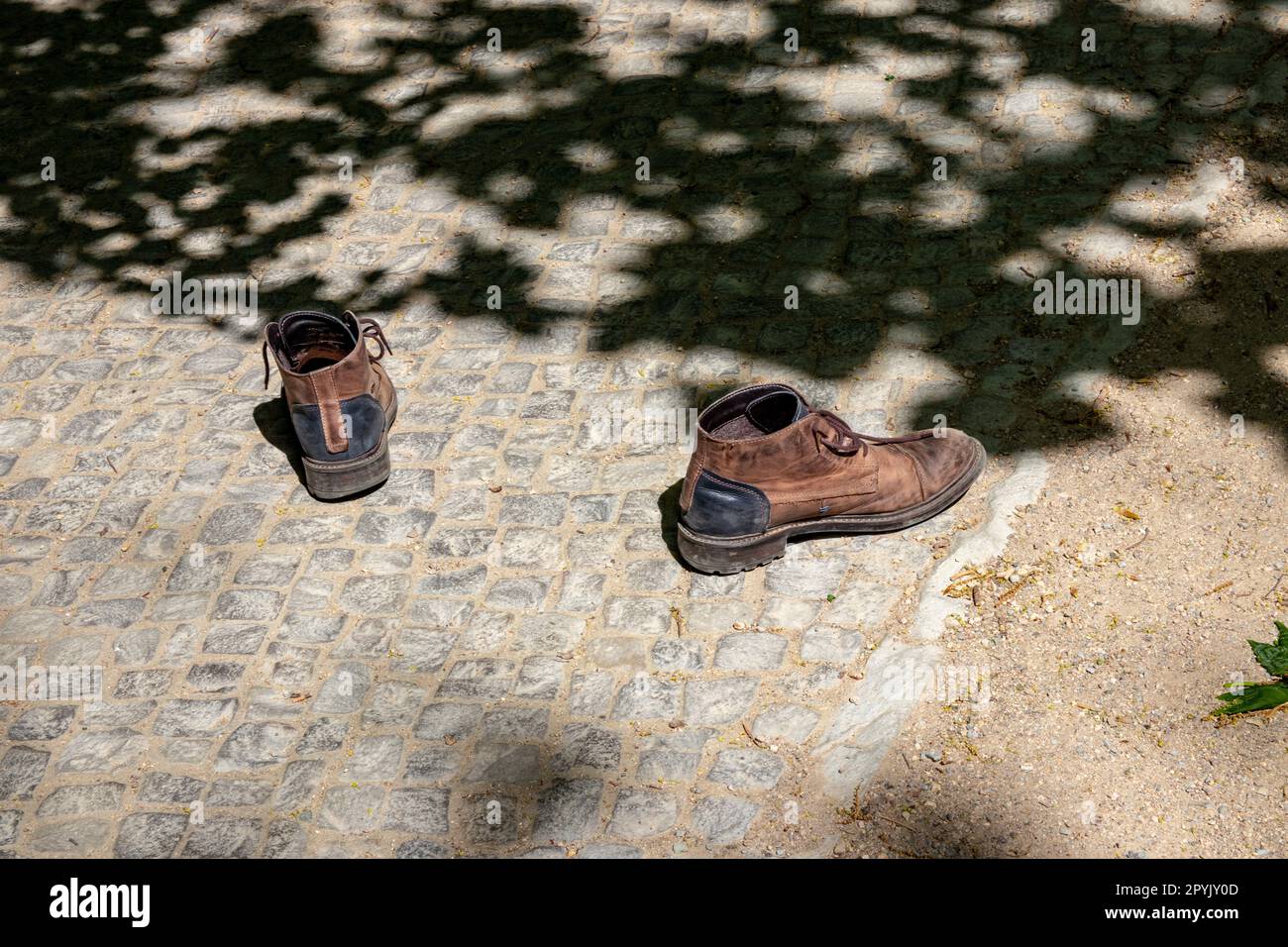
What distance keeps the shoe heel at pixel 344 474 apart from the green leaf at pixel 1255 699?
121 inches

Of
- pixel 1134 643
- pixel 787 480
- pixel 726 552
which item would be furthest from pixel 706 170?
pixel 1134 643

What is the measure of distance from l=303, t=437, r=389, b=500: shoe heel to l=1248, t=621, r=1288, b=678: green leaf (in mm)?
3134

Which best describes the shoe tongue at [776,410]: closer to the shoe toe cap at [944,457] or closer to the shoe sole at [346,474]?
the shoe toe cap at [944,457]

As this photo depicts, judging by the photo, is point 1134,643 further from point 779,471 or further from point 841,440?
point 779,471

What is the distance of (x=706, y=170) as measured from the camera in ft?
21.6

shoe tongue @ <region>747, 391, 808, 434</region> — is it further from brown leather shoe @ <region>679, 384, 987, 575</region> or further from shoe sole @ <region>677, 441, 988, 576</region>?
shoe sole @ <region>677, 441, 988, 576</region>

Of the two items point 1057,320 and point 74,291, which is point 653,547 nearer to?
point 1057,320

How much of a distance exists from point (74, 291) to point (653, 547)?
11.7ft

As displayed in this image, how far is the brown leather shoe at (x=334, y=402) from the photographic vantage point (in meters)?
4.94

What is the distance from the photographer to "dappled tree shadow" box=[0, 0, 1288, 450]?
18.2 feet

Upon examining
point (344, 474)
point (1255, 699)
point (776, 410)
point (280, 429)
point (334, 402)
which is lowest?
point (280, 429)

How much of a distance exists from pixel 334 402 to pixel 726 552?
162cm

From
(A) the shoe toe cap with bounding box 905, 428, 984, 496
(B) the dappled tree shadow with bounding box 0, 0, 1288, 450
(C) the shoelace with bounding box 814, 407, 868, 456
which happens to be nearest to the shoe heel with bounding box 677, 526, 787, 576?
(C) the shoelace with bounding box 814, 407, 868, 456
